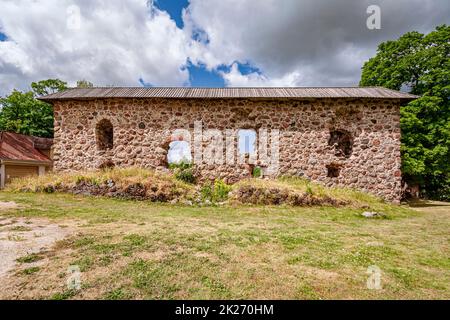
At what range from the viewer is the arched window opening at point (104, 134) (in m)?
11.8

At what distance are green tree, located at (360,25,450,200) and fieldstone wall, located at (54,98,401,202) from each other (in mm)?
3316

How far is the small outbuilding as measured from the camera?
17.5 m

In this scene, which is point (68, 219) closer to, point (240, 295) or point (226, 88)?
point (240, 295)

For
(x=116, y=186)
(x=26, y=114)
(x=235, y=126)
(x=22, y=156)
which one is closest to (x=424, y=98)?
(x=235, y=126)

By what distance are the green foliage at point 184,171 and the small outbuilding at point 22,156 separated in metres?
14.3

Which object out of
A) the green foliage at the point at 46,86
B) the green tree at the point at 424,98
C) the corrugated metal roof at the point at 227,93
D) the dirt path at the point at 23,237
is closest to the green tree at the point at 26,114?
the green foliage at the point at 46,86

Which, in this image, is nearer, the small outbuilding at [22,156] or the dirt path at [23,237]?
the dirt path at [23,237]

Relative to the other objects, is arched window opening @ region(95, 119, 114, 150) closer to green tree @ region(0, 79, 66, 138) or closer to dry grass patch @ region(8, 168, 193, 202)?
dry grass patch @ region(8, 168, 193, 202)

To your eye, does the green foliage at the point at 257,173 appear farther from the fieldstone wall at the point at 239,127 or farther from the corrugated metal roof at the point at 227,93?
the corrugated metal roof at the point at 227,93

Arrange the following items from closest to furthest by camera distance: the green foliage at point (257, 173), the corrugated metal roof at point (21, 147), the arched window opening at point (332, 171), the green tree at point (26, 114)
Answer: the arched window opening at point (332, 171), the green foliage at point (257, 173), the corrugated metal roof at point (21, 147), the green tree at point (26, 114)

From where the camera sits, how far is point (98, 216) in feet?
19.7

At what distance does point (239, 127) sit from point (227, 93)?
1816 millimetres

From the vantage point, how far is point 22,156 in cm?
1859

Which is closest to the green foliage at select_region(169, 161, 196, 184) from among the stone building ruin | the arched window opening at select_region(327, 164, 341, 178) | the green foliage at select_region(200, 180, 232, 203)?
the stone building ruin
